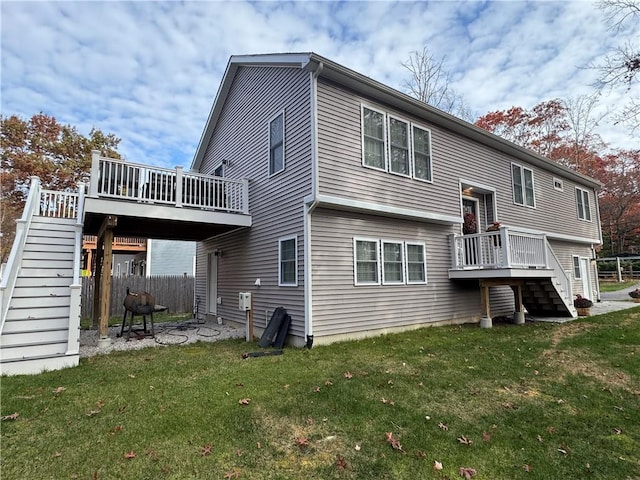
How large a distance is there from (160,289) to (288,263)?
9605 mm

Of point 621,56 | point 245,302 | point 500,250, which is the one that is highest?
point 621,56

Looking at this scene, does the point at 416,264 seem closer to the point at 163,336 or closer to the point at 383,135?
the point at 383,135

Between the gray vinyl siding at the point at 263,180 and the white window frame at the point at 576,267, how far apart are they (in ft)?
46.3

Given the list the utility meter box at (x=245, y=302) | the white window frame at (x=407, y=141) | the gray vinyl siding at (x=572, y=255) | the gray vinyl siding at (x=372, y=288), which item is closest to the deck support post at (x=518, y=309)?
the gray vinyl siding at (x=372, y=288)

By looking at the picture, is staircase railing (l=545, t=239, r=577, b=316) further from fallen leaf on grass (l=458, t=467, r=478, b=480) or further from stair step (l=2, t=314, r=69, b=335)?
stair step (l=2, t=314, r=69, b=335)

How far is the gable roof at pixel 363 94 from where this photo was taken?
759 cm

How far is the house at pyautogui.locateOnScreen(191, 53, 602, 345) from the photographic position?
7.66 meters

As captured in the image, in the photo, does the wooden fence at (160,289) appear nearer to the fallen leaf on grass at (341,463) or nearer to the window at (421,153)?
the window at (421,153)

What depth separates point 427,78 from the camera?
20469mm

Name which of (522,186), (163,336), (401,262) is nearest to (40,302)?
(163,336)

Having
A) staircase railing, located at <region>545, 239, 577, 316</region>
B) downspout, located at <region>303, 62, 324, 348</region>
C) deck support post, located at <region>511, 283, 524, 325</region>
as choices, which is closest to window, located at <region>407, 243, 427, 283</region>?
deck support post, located at <region>511, 283, 524, 325</region>

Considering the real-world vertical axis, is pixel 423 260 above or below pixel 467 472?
above

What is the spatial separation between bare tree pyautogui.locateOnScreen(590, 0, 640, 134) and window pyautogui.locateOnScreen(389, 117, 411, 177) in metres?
5.21

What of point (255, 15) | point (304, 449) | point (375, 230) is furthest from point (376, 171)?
point (304, 449)
